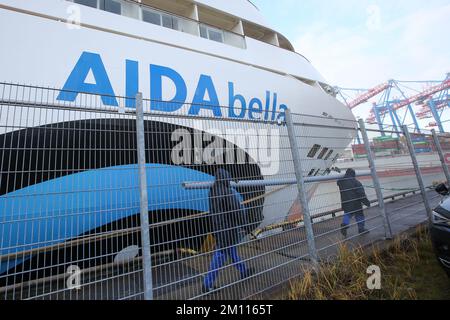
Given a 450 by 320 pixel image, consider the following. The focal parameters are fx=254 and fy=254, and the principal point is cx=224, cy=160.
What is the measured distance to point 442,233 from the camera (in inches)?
109

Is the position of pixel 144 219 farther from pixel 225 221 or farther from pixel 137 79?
pixel 137 79

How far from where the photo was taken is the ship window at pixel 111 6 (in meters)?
4.84

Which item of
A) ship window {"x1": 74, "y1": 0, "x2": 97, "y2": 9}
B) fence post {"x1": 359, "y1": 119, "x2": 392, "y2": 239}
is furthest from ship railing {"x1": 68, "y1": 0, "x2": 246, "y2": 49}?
fence post {"x1": 359, "y1": 119, "x2": 392, "y2": 239}

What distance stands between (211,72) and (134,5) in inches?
83.1

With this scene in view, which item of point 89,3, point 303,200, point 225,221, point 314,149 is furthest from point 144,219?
point 89,3

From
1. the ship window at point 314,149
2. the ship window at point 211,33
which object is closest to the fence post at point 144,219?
the ship window at point 314,149

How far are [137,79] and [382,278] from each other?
15.1 feet

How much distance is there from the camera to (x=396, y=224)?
5.27 metres

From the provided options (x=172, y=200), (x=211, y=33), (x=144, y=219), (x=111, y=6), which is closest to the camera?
(x=144, y=219)

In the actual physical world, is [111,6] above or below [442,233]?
above

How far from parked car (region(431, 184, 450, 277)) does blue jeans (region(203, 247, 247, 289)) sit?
6.94 ft

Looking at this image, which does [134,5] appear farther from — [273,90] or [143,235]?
[143,235]

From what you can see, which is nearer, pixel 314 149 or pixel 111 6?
pixel 111 6

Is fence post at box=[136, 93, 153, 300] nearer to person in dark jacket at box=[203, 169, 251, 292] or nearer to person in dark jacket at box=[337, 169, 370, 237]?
person in dark jacket at box=[203, 169, 251, 292]
